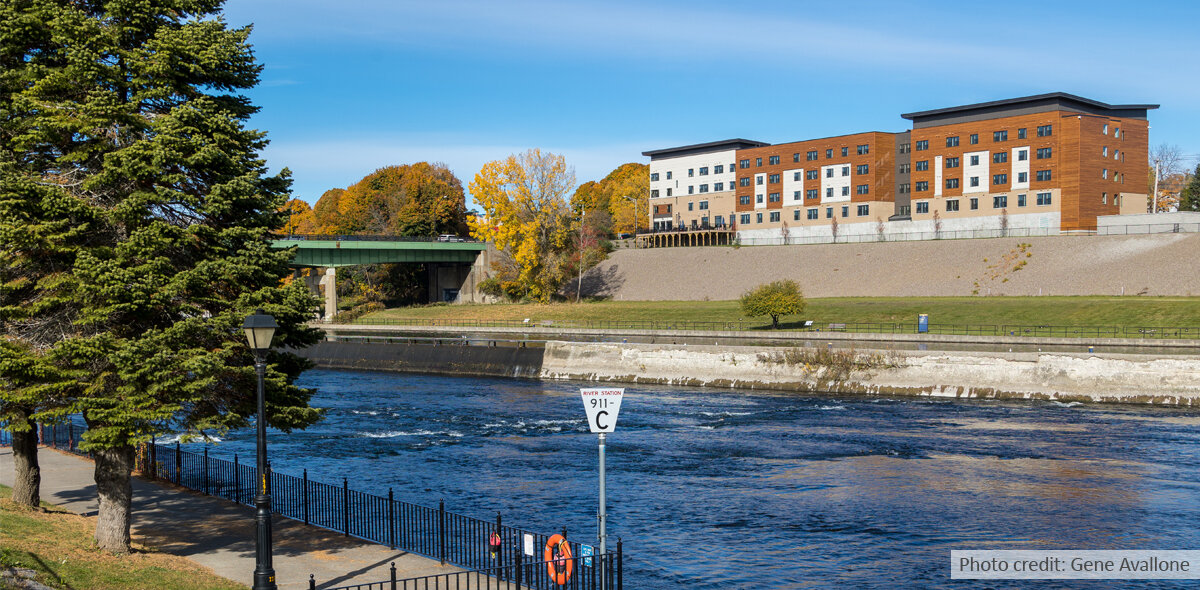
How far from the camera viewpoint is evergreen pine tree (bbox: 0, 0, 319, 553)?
17.0m

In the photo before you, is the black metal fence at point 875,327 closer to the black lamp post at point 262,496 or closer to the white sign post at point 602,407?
the white sign post at point 602,407

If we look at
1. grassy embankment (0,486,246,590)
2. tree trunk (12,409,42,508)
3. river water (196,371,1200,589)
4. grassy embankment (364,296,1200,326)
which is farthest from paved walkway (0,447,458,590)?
grassy embankment (364,296,1200,326)

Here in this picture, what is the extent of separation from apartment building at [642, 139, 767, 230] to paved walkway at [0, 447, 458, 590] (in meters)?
113

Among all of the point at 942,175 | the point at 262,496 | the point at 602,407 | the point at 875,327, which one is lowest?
the point at 875,327

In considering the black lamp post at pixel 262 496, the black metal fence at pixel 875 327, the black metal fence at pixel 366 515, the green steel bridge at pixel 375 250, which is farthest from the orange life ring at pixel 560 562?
the green steel bridge at pixel 375 250

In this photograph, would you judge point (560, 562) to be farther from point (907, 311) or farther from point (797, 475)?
point (907, 311)

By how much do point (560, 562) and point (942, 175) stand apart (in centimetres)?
10563

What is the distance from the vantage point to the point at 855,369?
56.0 m

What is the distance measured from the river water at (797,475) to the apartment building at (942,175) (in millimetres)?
62680

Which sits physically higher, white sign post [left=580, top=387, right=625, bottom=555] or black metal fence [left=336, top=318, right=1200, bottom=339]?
white sign post [left=580, top=387, right=625, bottom=555]

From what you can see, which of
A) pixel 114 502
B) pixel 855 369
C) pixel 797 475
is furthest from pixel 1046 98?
pixel 114 502

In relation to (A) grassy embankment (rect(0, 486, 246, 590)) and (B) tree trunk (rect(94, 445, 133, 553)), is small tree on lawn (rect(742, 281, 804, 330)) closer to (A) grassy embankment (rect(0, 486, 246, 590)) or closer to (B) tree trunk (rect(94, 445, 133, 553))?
(A) grassy embankment (rect(0, 486, 246, 590))

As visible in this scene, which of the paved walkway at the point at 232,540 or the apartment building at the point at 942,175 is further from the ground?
the apartment building at the point at 942,175

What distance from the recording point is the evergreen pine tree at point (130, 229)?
16969mm
